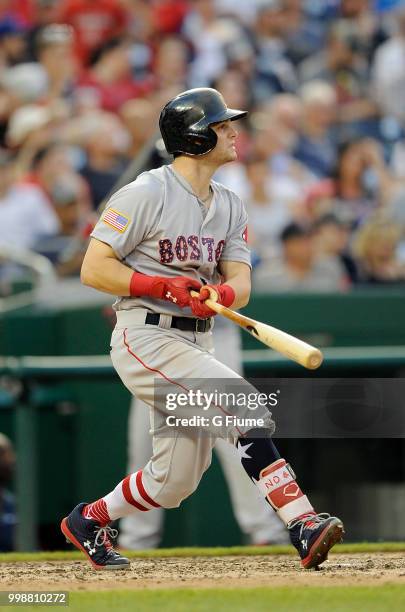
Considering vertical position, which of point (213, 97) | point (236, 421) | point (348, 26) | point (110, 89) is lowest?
point (236, 421)

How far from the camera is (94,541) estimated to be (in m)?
5.17

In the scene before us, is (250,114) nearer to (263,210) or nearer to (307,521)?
(263,210)

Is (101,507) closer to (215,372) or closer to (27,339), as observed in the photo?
(215,372)

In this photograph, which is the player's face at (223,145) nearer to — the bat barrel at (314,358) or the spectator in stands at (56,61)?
the bat barrel at (314,358)

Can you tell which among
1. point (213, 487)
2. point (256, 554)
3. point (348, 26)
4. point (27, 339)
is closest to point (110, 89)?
point (348, 26)

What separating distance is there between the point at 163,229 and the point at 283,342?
0.63 m

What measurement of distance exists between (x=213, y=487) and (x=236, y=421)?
3.03 meters

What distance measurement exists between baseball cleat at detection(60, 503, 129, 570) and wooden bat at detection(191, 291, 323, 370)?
100 centimetres

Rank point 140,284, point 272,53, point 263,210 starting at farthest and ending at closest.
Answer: point 272,53, point 263,210, point 140,284

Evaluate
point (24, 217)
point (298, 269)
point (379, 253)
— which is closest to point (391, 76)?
point (379, 253)

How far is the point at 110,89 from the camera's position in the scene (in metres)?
12.3

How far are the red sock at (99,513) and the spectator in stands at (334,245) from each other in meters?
4.69

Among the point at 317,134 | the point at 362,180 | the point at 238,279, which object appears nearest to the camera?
the point at 238,279

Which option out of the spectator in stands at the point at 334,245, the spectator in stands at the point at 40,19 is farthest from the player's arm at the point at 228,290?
the spectator in stands at the point at 40,19
